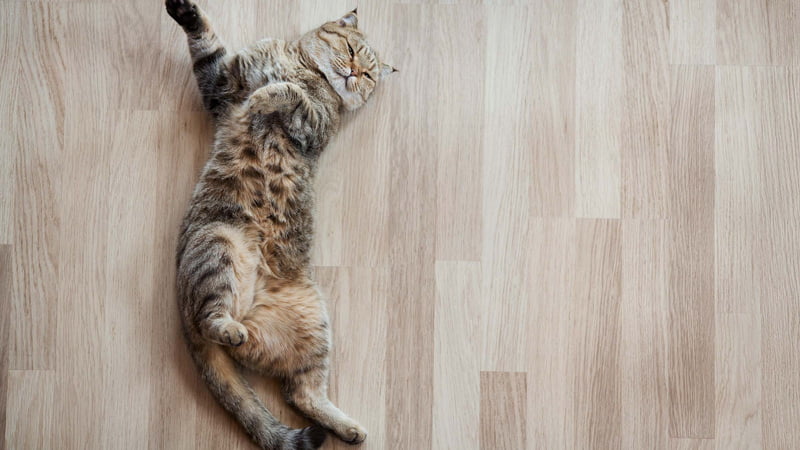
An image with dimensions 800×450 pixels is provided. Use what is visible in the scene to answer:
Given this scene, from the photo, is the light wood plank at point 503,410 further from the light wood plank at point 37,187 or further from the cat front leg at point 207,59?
the light wood plank at point 37,187

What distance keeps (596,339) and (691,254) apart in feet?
1.37

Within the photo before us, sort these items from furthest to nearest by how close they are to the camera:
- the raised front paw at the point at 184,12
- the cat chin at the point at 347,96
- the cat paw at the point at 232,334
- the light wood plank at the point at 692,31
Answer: the light wood plank at the point at 692,31 < the cat chin at the point at 347,96 < the raised front paw at the point at 184,12 < the cat paw at the point at 232,334

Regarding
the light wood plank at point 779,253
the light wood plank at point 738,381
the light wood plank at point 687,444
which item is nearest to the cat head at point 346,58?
the light wood plank at point 779,253

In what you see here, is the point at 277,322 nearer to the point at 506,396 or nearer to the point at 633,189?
the point at 506,396

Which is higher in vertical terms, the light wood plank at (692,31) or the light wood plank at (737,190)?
the light wood plank at (692,31)

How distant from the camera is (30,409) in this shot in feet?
6.35

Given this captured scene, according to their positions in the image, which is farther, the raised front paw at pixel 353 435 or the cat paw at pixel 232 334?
the raised front paw at pixel 353 435

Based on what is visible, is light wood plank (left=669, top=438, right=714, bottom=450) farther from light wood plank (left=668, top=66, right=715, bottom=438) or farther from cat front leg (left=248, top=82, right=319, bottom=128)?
cat front leg (left=248, top=82, right=319, bottom=128)

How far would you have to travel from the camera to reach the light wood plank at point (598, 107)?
6.61ft

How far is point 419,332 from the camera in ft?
6.52

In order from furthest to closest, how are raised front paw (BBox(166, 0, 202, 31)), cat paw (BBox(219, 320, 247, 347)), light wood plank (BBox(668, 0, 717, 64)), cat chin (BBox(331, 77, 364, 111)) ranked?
light wood plank (BBox(668, 0, 717, 64)) → cat chin (BBox(331, 77, 364, 111)) → raised front paw (BBox(166, 0, 202, 31)) → cat paw (BBox(219, 320, 247, 347))

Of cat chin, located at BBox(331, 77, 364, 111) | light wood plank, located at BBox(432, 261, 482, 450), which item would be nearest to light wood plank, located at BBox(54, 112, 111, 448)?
cat chin, located at BBox(331, 77, 364, 111)

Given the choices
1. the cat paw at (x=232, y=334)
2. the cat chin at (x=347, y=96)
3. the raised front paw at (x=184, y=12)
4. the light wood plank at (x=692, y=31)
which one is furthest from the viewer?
the light wood plank at (x=692, y=31)

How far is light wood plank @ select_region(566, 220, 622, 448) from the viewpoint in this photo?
6.48 feet
